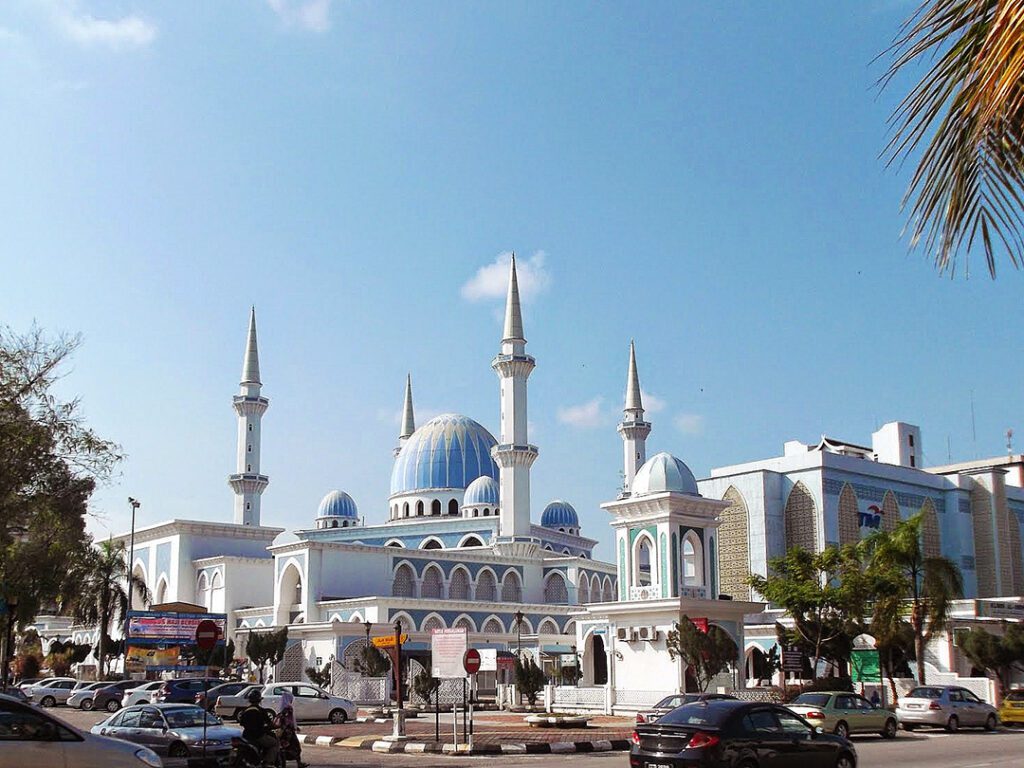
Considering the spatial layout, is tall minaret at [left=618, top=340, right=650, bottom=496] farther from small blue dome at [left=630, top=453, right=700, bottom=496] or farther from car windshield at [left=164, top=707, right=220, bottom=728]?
car windshield at [left=164, top=707, right=220, bottom=728]

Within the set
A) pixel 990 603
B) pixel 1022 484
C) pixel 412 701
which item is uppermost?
pixel 1022 484

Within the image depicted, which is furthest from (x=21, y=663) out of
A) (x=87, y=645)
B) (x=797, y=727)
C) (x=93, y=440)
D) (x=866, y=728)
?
(x=797, y=727)

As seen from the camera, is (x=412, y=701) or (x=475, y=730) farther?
(x=412, y=701)

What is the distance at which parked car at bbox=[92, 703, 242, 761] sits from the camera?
1869cm

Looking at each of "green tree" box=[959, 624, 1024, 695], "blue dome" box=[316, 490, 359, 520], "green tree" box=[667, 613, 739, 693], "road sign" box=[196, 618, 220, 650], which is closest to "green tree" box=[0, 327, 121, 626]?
"road sign" box=[196, 618, 220, 650]

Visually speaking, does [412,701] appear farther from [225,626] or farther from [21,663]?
[21,663]

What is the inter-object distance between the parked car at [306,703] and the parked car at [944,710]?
1537 centimetres

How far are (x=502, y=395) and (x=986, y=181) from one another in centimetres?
5554

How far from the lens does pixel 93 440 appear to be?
66.9ft

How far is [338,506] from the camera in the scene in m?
77.1

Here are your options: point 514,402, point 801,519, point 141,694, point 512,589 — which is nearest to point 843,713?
point 141,694

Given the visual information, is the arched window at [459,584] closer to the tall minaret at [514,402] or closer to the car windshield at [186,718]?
the tall minaret at [514,402]

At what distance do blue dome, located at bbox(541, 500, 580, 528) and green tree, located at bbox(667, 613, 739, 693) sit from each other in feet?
142

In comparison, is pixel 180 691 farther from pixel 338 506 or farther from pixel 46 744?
pixel 338 506
